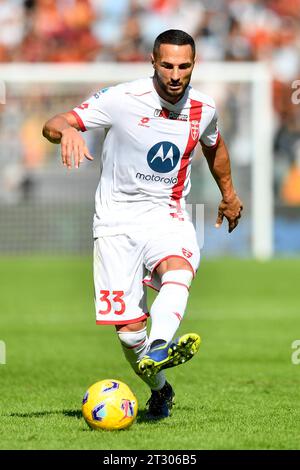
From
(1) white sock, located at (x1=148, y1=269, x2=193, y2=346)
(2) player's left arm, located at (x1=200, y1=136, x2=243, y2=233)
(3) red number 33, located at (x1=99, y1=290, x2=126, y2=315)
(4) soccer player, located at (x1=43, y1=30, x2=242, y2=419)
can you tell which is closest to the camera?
(1) white sock, located at (x1=148, y1=269, x2=193, y2=346)

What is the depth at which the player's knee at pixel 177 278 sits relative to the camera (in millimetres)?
7047

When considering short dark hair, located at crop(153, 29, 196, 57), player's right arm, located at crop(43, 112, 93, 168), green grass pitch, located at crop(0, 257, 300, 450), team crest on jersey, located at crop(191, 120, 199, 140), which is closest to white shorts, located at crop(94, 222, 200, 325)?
team crest on jersey, located at crop(191, 120, 199, 140)

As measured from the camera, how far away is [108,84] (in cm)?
2242

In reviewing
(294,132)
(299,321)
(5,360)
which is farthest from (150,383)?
(294,132)

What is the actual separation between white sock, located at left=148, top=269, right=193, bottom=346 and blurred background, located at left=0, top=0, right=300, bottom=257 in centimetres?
1442

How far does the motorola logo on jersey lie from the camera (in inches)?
289

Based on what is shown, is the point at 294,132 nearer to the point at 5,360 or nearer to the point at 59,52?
the point at 59,52

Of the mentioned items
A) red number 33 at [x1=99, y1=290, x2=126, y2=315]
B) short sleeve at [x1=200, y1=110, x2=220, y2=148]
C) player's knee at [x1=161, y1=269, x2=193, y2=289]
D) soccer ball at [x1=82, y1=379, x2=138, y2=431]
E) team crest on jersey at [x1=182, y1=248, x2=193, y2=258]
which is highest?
short sleeve at [x1=200, y1=110, x2=220, y2=148]

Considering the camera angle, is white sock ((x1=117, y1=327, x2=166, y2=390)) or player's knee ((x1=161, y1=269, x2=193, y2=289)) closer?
player's knee ((x1=161, y1=269, x2=193, y2=289))

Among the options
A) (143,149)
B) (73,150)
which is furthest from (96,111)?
(73,150)

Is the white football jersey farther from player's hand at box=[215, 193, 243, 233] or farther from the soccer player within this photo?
player's hand at box=[215, 193, 243, 233]

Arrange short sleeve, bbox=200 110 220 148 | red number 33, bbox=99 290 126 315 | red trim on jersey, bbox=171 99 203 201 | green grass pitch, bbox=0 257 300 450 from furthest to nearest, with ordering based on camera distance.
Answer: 1. short sleeve, bbox=200 110 220 148
2. red trim on jersey, bbox=171 99 203 201
3. red number 33, bbox=99 290 126 315
4. green grass pitch, bbox=0 257 300 450

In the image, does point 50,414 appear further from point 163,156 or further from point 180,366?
point 180,366
